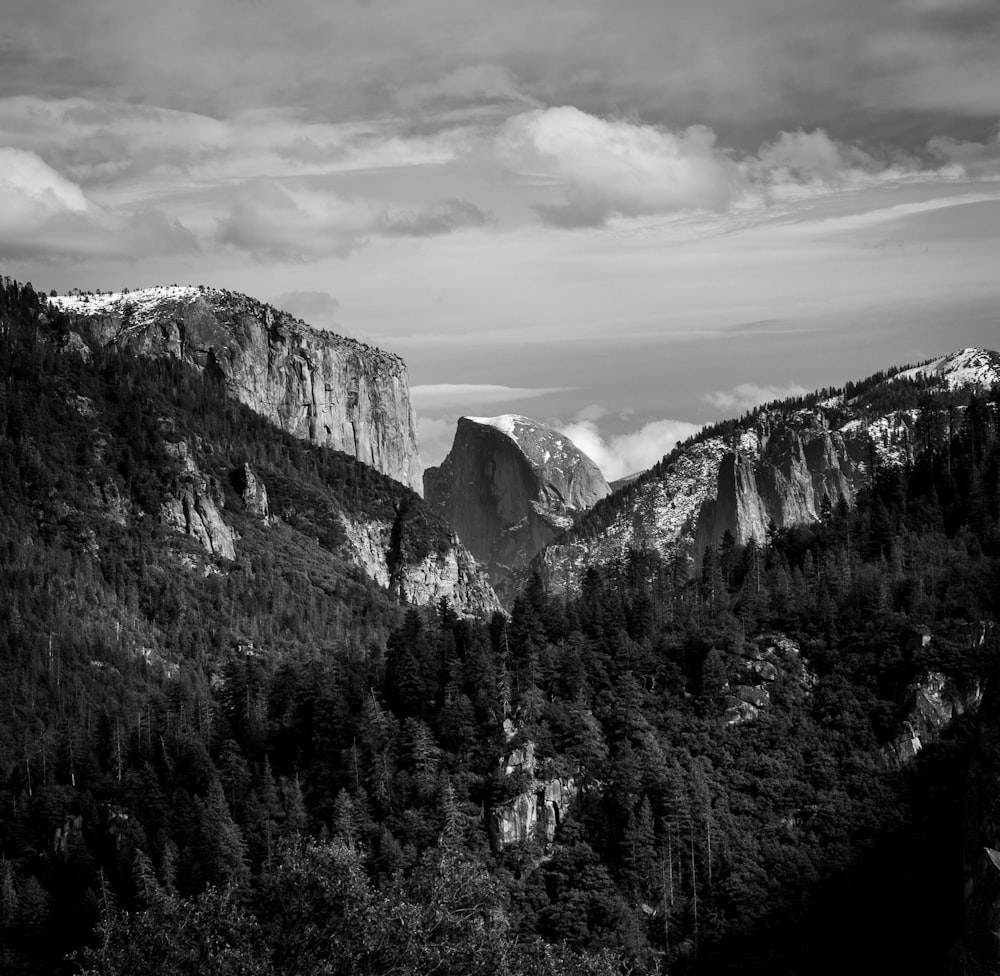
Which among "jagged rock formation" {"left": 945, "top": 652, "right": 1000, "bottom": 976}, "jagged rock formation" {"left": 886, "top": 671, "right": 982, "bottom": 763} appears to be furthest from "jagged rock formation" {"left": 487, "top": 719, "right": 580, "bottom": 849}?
"jagged rock formation" {"left": 945, "top": 652, "right": 1000, "bottom": 976}

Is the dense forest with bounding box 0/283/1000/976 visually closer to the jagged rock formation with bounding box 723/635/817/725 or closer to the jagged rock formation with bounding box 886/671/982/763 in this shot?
the jagged rock formation with bounding box 723/635/817/725

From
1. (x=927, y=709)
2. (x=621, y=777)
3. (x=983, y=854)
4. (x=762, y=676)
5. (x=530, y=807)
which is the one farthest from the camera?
(x=762, y=676)

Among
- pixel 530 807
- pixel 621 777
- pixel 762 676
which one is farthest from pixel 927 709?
pixel 530 807

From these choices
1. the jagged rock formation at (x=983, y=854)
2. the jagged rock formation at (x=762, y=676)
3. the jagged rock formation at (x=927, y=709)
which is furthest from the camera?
the jagged rock formation at (x=762, y=676)

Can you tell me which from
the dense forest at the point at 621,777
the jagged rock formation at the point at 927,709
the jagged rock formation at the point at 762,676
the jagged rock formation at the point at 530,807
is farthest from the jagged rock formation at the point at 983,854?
the jagged rock formation at the point at 530,807

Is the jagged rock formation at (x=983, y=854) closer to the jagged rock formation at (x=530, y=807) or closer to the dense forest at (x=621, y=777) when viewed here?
the dense forest at (x=621, y=777)

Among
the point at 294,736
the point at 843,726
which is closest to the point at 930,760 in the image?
the point at 843,726

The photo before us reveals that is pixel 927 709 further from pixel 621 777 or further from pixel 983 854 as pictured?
pixel 983 854

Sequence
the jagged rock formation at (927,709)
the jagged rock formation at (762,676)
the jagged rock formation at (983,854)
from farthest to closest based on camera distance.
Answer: the jagged rock formation at (762,676), the jagged rock formation at (927,709), the jagged rock formation at (983,854)
